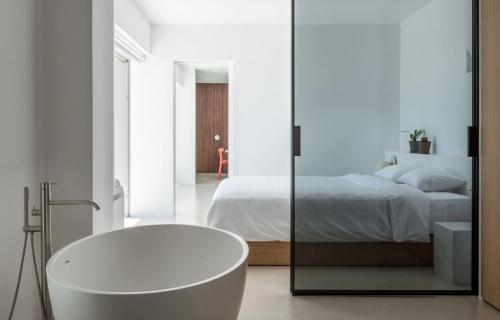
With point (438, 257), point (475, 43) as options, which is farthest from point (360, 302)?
point (475, 43)

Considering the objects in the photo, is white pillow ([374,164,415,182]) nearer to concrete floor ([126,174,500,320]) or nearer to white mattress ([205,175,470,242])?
white mattress ([205,175,470,242])

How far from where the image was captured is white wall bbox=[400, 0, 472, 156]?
282 cm

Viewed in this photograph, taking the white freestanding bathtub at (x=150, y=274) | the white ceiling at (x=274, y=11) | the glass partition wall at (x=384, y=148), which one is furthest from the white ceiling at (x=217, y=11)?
the white freestanding bathtub at (x=150, y=274)

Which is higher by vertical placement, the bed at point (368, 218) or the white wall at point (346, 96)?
the white wall at point (346, 96)

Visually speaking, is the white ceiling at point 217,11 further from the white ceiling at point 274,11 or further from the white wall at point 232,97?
the white wall at point 232,97

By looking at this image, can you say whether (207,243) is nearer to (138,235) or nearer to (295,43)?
(138,235)

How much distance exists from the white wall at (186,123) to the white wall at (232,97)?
3260mm

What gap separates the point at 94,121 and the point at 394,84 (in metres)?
1.91

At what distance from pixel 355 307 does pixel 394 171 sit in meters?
0.92

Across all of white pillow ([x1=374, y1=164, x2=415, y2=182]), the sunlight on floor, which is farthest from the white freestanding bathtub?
the sunlight on floor

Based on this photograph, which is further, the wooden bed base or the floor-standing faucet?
the wooden bed base

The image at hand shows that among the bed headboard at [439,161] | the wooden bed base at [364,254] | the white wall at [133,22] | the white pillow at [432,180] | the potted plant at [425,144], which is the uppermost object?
the white wall at [133,22]

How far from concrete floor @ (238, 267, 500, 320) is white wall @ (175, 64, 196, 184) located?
614 cm

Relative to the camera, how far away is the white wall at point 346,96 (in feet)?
9.30
